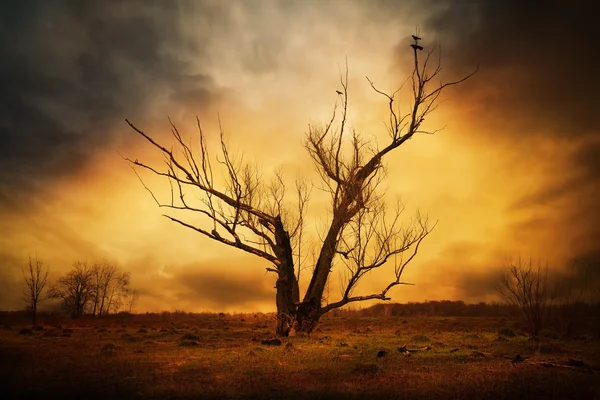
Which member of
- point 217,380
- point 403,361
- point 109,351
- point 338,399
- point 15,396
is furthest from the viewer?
point 109,351

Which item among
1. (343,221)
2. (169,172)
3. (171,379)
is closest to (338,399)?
(171,379)

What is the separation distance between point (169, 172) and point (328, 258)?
822cm

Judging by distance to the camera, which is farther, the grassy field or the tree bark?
the tree bark

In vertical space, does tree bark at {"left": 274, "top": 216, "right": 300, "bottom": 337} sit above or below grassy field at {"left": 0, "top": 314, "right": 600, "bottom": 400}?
above

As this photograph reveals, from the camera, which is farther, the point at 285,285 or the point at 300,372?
the point at 285,285

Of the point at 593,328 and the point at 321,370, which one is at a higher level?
the point at 593,328

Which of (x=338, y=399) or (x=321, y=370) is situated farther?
(x=321, y=370)

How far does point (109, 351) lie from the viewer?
15.6 metres

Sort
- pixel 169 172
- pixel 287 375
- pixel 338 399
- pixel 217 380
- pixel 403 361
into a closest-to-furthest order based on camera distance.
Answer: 1. pixel 338 399
2. pixel 217 380
3. pixel 287 375
4. pixel 403 361
5. pixel 169 172

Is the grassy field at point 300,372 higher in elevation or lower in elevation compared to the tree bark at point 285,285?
lower

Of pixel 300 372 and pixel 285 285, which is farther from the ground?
pixel 285 285

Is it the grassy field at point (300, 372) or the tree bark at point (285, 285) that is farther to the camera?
the tree bark at point (285, 285)

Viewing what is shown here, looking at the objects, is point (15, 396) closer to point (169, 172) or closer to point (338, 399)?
point (338, 399)

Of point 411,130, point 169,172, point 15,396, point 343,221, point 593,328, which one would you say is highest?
point 411,130
